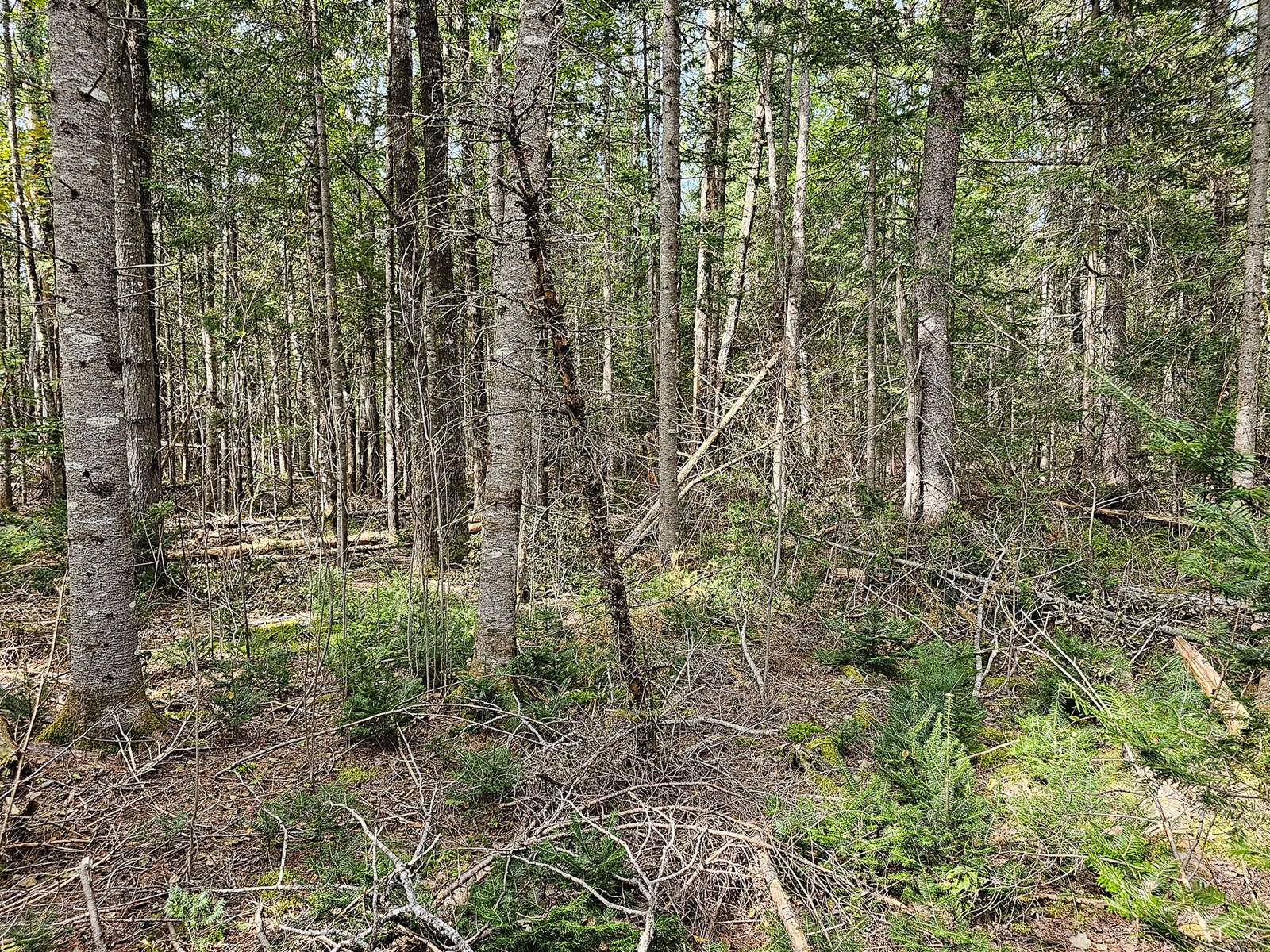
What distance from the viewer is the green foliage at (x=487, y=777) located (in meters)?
3.34

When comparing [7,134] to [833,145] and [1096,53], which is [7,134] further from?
[1096,53]

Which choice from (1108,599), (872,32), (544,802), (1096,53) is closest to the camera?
(544,802)

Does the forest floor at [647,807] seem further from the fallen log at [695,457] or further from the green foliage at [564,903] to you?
the fallen log at [695,457]

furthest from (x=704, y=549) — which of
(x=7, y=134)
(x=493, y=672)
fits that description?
(x=7, y=134)

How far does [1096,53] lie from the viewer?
7.07 meters

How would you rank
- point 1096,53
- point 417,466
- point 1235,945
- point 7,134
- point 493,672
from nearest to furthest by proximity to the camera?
1. point 1235,945
2. point 417,466
3. point 493,672
4. point 1096,53
5. point 7,134

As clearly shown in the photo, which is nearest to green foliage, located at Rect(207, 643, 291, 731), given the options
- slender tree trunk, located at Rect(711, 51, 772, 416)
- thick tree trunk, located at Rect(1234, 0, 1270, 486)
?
slender tree trunk, located at Rect(711, 51, 772, 416)

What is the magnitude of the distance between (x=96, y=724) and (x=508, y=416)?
124 inches

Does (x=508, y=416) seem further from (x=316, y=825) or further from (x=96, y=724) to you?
(x=96, y=724)

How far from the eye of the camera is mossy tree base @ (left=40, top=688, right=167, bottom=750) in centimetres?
393

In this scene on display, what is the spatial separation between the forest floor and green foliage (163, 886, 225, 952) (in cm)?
2

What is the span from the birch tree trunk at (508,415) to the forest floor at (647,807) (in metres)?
0.34

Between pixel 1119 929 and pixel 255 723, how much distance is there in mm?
5168

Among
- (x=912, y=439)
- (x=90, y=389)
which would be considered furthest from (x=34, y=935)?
(x=912, y=439)
